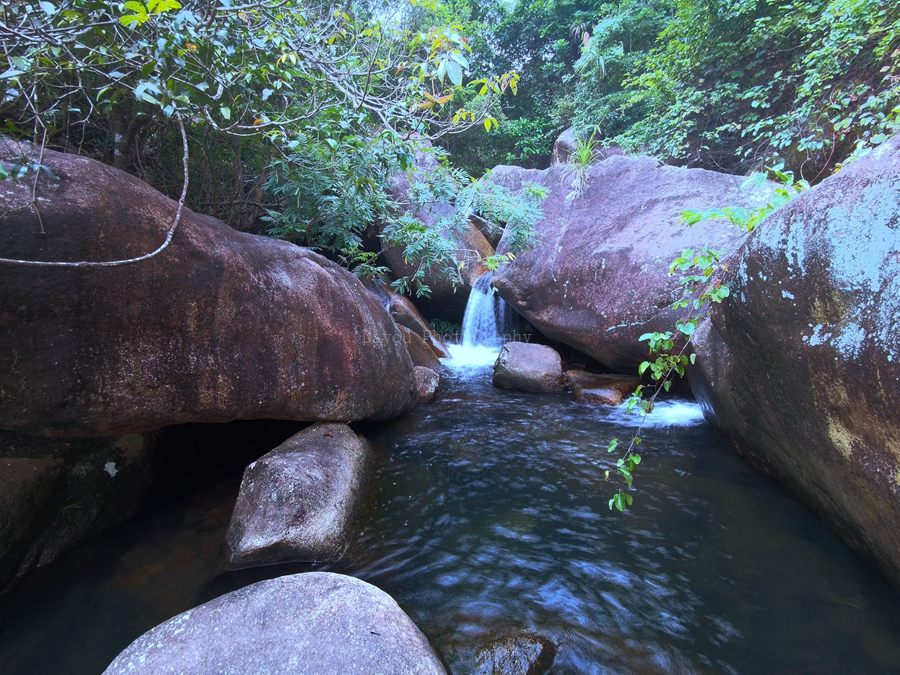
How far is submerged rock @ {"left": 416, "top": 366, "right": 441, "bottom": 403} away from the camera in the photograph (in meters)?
6.45

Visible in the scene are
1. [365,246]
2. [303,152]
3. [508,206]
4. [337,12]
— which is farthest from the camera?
[365,246]

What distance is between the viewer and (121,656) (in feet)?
6.25

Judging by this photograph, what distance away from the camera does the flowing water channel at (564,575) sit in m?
2.37

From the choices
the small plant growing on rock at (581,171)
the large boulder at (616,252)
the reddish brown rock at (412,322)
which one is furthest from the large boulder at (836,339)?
the reddish brown rock at (412,322)

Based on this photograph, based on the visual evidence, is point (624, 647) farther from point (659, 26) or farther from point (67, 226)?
point (659, 26)

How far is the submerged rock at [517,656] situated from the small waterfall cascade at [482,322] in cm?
762

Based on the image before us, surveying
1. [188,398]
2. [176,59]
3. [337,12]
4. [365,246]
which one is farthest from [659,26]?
[188,398]

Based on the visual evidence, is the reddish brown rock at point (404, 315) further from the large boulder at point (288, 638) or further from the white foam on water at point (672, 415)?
the large boulder at point (288, 638)

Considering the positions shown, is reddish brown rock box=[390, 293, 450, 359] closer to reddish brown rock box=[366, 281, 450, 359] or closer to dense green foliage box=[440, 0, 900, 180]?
reddish brown rock box=[366, 281, 450, 359]

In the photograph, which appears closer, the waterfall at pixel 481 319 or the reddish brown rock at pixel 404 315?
the reddish brown rock at pixel 404 315

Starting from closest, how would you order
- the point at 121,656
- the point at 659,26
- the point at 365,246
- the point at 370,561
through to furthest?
the point at 121,656, the point at 370,561, the point at 365,246, the point at 659,26

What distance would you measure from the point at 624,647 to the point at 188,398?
3266 mm

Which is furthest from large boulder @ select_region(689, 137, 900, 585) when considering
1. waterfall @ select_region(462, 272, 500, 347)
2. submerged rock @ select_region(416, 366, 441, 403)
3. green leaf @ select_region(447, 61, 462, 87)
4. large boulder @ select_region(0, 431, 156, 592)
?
waterfall @ select_region(462, 272, 500, 347)

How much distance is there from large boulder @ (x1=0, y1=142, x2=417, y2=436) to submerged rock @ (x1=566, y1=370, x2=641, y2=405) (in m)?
3.86
